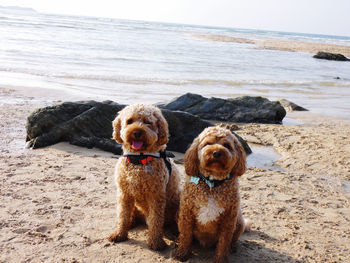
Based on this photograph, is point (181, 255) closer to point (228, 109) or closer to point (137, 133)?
point (137, 133)

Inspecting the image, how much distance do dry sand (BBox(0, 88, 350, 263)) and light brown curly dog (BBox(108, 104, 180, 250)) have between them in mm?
290

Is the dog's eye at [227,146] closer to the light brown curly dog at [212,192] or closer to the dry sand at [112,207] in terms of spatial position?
the light brown curly dog at [212,192]

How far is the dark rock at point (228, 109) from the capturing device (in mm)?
10633

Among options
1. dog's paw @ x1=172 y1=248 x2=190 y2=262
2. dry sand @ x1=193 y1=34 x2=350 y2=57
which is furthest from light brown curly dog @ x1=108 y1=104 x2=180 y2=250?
dry sand @ x1=193 y1=34 x2=350 y2=57

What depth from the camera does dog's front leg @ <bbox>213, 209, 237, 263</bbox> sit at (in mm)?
3672

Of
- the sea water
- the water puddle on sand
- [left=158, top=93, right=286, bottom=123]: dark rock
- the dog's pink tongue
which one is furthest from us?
the sea water

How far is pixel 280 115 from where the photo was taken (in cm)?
1097

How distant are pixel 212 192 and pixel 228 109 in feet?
24.6

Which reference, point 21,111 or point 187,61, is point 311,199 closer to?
point 21,111

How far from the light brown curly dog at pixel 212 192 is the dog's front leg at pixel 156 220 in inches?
12.9

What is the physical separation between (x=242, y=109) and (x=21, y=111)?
6453 millimetres

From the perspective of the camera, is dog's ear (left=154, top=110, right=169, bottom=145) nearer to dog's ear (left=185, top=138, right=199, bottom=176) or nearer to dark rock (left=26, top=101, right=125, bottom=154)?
dog's ear (left=185, top=138, right=199, bottom=176)

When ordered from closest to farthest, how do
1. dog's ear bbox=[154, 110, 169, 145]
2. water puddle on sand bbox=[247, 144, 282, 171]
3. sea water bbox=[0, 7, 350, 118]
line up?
dog's ear bbox=[154, 110, 169, 145], water puddle on sand bbox=[247, 144, 282, 171], sea water bbox=[0, 7, 350, 118]

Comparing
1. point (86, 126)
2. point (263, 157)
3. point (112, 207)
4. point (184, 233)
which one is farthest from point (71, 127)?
point (184, 233)
